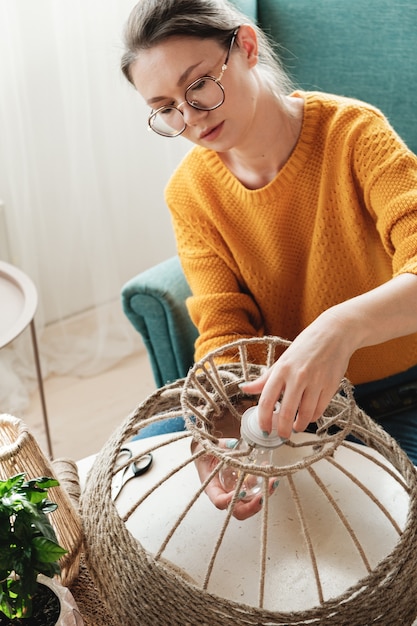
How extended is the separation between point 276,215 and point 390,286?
37 centimetres

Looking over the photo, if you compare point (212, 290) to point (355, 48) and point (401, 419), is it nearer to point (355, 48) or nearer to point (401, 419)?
point (401, 419)

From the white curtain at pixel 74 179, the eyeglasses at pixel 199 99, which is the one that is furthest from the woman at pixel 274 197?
the white curtain at pixel 74 179

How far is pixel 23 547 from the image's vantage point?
75cm

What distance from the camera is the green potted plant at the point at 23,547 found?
2.44ft

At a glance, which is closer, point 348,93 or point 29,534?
point 29,534

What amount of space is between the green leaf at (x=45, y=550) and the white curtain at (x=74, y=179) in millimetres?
1482

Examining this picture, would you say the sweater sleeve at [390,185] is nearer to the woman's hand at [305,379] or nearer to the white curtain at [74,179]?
the woman's hand at [305,379]

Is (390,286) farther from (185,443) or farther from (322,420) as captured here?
(185,443)

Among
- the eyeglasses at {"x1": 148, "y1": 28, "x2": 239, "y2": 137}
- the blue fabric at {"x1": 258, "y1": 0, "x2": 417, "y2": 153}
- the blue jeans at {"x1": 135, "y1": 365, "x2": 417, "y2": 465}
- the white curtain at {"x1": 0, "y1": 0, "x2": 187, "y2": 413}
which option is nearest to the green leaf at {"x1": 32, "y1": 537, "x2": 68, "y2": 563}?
the blue jeans at {"x1": 135, "y1": 365, "x2": 417, "y2": 465}

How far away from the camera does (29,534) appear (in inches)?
29.7

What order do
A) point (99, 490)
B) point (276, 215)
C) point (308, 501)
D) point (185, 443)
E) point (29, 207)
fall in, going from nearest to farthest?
point (99, 490), point (308, 501), point (185, 443), point (276, 215), point (29, 207)

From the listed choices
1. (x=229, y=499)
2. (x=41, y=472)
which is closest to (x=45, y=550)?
(x=41, y=472)

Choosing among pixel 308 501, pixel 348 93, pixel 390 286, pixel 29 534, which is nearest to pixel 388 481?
pixel 308 501

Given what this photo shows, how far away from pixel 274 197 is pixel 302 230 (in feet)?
0.25
